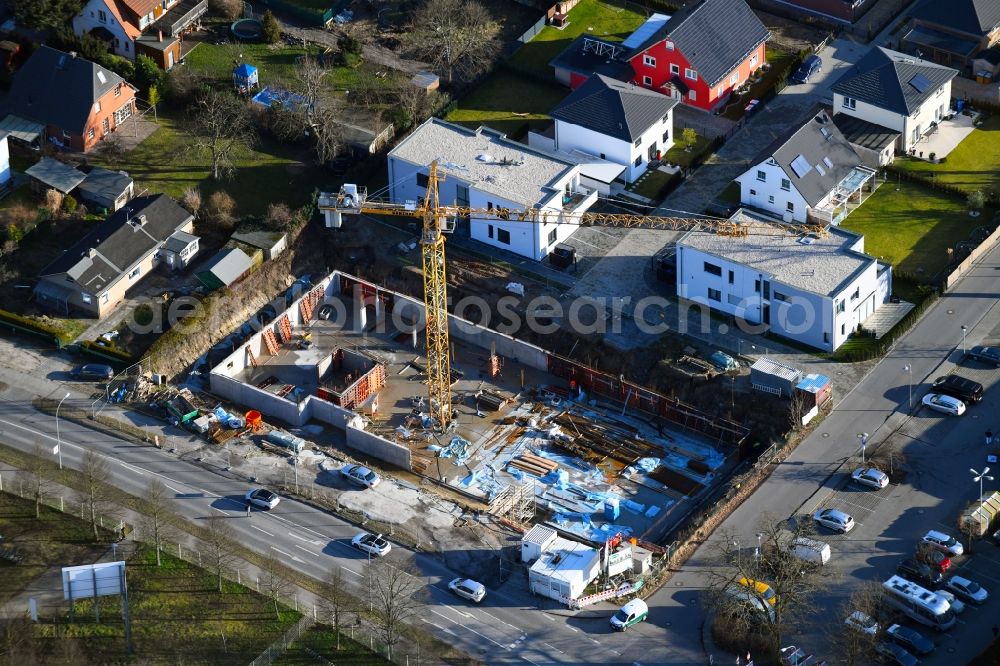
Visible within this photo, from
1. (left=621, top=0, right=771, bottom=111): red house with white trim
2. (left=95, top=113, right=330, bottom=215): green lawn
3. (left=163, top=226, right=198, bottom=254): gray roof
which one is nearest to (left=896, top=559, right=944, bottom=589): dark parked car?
(left=621, top=0, right=771, bottom=111): red house with white trim

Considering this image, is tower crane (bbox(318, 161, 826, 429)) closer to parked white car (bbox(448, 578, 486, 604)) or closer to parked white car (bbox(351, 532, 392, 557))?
parked white car (bbox(351, 532, 392, 557))

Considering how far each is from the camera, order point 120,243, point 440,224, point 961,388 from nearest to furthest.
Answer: point 440,224 < point 961,388 < point 120,243

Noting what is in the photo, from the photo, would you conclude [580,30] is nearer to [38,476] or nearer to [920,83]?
[920,83]

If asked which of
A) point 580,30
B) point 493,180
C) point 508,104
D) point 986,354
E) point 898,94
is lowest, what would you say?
point 986,354

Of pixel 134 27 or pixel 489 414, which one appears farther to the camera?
pixel 134 27

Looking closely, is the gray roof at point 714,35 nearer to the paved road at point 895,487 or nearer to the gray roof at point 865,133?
the gray roof at point 865,133

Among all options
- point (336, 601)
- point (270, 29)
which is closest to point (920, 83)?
point (270, 29)

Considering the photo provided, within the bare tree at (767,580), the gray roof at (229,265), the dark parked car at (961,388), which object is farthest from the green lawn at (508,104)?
the bare tree at (767,580)
